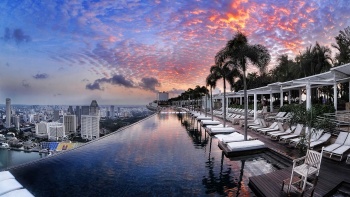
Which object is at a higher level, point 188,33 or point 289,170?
point 188,33

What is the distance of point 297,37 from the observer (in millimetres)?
18891

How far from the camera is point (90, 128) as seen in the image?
16156 mm

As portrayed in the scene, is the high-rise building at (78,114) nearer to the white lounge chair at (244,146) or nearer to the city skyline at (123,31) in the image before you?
the city skyline at (123,31)

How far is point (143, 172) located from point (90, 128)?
36.1ft

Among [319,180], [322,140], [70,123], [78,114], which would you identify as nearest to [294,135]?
[322,140]

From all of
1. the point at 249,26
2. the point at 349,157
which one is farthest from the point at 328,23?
the point at 349,157

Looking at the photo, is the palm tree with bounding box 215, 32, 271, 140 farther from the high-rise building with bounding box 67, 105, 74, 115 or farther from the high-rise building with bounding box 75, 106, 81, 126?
the high-rise building with bounding box 67, 105, 74, 115

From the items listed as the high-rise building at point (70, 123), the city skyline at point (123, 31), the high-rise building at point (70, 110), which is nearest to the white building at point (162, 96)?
the high-rise building at point (70, 110)

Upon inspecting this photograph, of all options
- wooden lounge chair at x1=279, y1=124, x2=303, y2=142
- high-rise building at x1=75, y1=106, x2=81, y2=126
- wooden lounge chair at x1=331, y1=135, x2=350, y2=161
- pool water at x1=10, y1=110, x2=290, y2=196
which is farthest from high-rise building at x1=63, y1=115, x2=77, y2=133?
wooden lounge chair at x1=331, y1=135, x2=350, y2=161

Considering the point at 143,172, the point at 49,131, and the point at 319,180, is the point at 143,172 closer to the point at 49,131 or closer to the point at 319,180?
the point at 319,180

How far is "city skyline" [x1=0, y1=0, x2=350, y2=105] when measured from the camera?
1370 cm

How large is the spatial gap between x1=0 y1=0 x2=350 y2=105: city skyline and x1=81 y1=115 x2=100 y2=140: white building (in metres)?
5.57

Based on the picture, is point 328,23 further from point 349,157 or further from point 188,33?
point 349,157

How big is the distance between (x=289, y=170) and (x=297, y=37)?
17.1m
